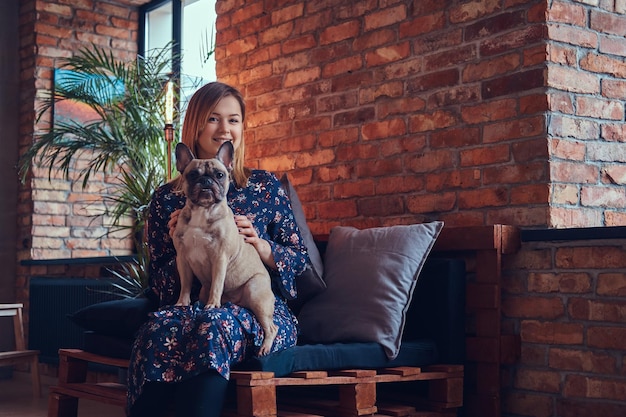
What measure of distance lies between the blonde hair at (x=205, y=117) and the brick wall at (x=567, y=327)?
3.32 ft

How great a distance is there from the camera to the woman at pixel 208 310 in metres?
2.46

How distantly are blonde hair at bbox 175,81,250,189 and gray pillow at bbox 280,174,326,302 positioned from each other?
1.09ft

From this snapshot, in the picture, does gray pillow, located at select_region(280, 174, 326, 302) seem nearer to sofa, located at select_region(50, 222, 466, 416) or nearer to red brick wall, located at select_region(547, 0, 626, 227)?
sofa, located at select_region(50, 222, 466, 416)

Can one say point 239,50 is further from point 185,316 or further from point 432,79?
point 185,316

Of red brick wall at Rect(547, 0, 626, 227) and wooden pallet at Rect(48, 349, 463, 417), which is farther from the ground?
red brick wall at Rect(547, 0, 626, 227)

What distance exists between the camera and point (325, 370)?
2.78 meters

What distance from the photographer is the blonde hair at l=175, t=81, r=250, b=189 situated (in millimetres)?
3020

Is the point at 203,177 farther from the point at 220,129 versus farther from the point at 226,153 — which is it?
the point at 220,129

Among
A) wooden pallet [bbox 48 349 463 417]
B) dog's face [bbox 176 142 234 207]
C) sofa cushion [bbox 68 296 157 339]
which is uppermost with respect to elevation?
dog's face [bbox 176 142 234 207]

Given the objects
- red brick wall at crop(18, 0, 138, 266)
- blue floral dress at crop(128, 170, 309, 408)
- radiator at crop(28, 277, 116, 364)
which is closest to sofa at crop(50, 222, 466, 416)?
blue floral dress at crop(128, 170, 309, 408)

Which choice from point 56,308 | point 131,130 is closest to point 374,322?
point 131,130

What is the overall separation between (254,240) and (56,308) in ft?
8.98

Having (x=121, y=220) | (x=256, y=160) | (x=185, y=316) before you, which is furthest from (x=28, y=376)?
(x=185, y=316)

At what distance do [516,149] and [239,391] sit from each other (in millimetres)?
1320
